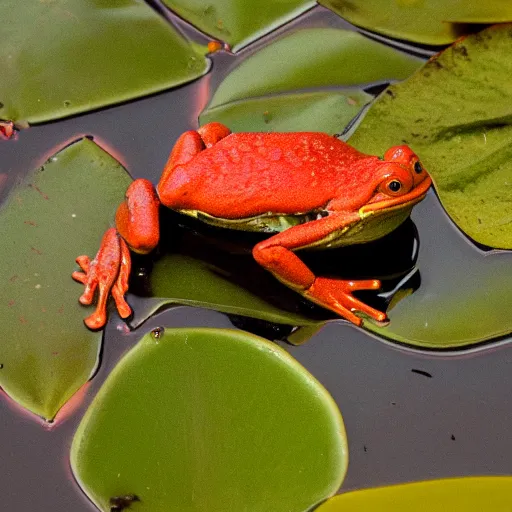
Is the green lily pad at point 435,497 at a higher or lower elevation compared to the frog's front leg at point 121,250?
lower

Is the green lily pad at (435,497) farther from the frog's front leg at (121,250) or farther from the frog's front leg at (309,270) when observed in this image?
the frog's front leg at (121,250)

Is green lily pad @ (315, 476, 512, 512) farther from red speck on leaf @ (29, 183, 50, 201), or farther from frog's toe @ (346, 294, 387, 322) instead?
red speck on leaf @ (29, 183, 50, 201)

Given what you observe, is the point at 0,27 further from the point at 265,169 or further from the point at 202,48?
the point at 265,169

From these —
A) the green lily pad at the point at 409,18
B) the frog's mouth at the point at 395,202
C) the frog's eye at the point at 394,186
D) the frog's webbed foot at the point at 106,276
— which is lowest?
the frog's webbed foot at the point at 106,276

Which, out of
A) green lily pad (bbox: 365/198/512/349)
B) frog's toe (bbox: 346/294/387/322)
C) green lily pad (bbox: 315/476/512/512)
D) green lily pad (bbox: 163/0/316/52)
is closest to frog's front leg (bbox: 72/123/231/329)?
green lily pad (bbox: 163/0/316/52)

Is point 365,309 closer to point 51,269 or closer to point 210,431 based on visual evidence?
point 210,431

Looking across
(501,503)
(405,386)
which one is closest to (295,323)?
(405,386)

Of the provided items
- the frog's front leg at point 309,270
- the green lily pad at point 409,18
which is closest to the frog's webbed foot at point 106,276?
the frog's front leg at point 309,270
